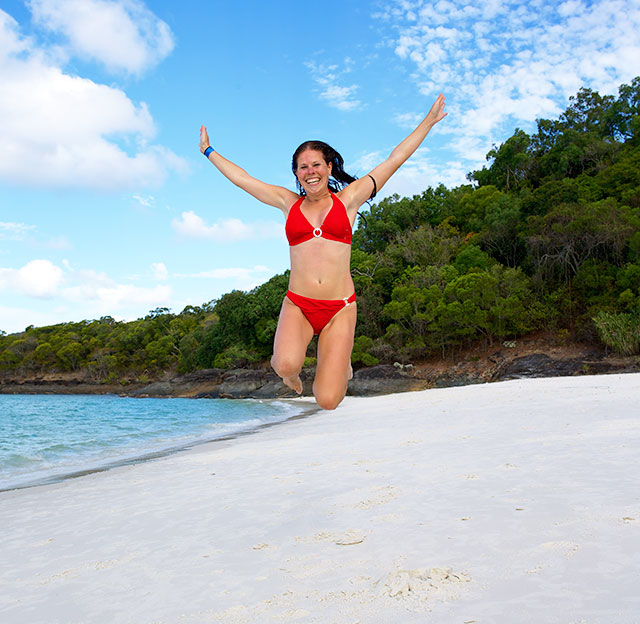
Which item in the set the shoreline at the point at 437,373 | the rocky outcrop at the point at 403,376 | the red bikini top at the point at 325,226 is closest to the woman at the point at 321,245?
the red bikini top at the point at 325,226

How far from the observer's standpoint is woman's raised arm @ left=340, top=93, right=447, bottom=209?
3715 mm

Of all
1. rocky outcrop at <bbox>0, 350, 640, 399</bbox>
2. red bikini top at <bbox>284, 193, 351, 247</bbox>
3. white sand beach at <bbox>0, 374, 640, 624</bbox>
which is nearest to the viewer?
white sand beach at <bbox>0, 374, 640, 624</bbox>

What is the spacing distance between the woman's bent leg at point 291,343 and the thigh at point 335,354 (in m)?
0.15

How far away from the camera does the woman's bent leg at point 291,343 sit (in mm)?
3762

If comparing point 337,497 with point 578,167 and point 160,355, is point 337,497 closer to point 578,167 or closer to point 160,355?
point 578,167

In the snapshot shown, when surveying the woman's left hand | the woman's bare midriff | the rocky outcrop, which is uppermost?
the woman's left hand

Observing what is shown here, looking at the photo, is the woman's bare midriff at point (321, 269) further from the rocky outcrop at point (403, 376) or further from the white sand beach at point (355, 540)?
the rocky outcrop at point (403, 376)

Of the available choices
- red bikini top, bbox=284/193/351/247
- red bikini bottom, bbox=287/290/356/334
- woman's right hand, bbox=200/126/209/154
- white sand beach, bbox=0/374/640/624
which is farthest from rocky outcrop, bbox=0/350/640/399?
woman's right hand, bbox=200/126/209/154

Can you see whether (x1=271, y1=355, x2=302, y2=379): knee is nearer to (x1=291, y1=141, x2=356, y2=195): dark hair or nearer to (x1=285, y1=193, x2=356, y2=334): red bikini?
(x1=285, y1=193, x2=356, y2=334): red bikini

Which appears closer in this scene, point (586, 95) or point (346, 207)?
point (346, 207)

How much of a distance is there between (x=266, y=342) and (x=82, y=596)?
44057 millimetres

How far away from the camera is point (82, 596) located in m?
2.76

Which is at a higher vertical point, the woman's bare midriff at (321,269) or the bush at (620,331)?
the woman's bare midriff at (321,269)

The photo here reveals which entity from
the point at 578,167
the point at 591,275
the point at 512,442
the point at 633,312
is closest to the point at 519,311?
the point at 591,275
